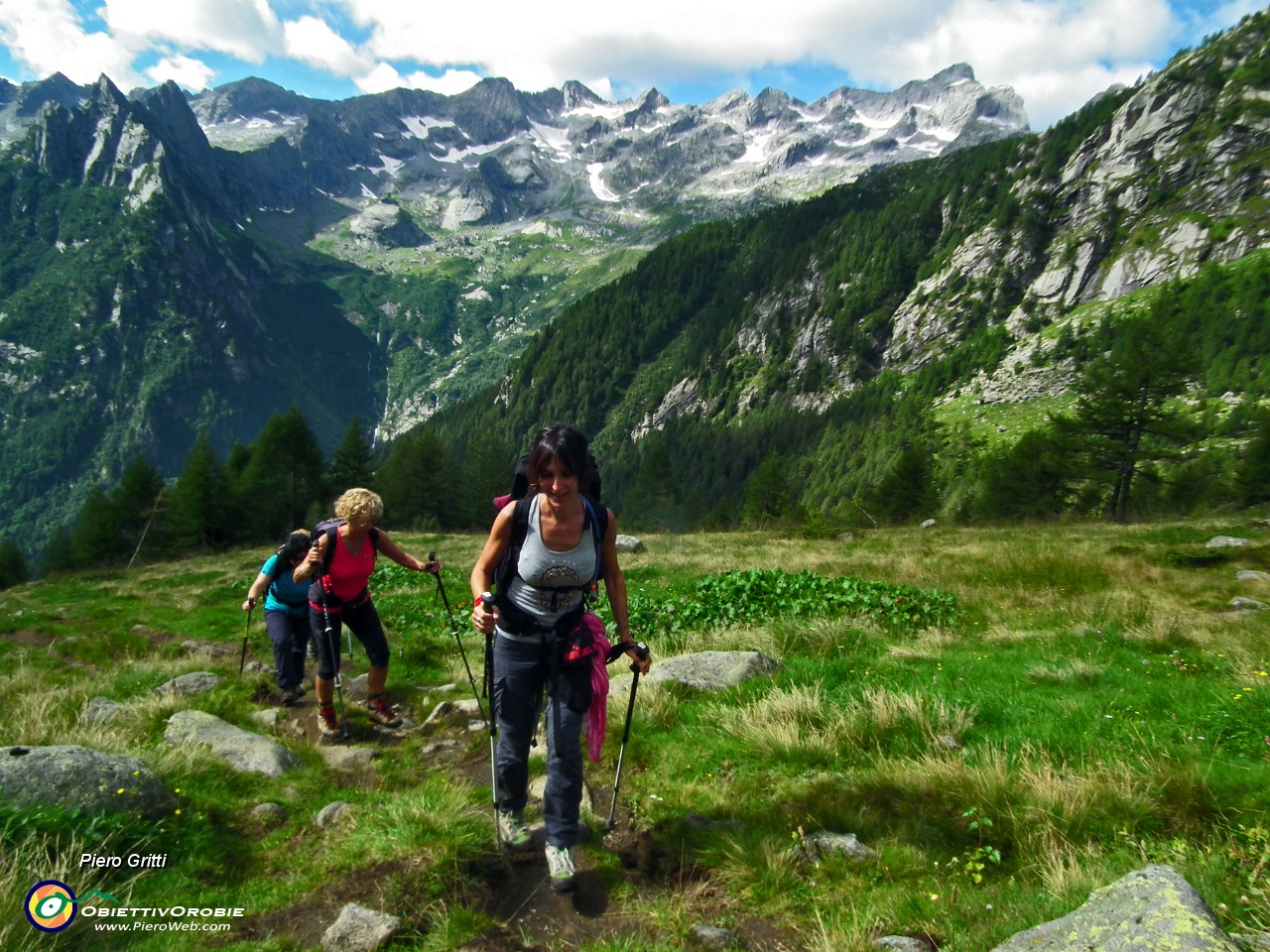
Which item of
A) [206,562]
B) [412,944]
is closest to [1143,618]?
[412,944]

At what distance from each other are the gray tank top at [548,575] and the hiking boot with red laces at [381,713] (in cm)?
466

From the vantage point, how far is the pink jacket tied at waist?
4.88 m

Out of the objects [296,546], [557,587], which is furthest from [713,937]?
[296,546]

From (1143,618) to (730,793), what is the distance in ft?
24.0

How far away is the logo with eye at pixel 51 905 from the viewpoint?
3359 mm

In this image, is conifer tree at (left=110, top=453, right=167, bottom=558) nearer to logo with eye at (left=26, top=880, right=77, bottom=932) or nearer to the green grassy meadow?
the green grassy meadow

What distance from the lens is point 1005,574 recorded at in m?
13.4

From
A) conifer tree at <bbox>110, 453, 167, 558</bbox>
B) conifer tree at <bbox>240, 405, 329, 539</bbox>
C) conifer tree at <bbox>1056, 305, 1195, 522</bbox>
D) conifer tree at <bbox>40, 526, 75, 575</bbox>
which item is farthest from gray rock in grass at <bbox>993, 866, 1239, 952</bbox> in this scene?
conifer tree at <bbox>40, 526, 75, 575</bbox>

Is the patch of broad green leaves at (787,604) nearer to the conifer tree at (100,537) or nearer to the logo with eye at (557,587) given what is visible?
the logo with eye at (557,587)

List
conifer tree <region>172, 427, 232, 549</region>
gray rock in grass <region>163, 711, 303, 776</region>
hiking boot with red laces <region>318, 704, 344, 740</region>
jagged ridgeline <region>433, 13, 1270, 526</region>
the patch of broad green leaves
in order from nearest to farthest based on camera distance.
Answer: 1. gray rock in grass <region>163, 711, 303, 776</region>
2. hiking boot with red laces <region>318, 704, 344, 740</region>
3. the patch of broad green leaves
4. conifer tree <region>172, 427, 232, 549</region>
5. jagged ridgeline <region>433, 13, 1270, 526</region>

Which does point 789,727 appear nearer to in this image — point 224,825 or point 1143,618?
point 224,825

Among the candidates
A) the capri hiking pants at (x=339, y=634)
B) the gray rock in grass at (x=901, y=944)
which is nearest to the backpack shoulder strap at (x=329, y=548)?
the capri hiking pants at (x=339, y=634)

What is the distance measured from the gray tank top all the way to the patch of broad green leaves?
243 inches

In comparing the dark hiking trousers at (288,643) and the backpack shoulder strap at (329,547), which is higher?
the backpack shoulder strap at (329,547)
